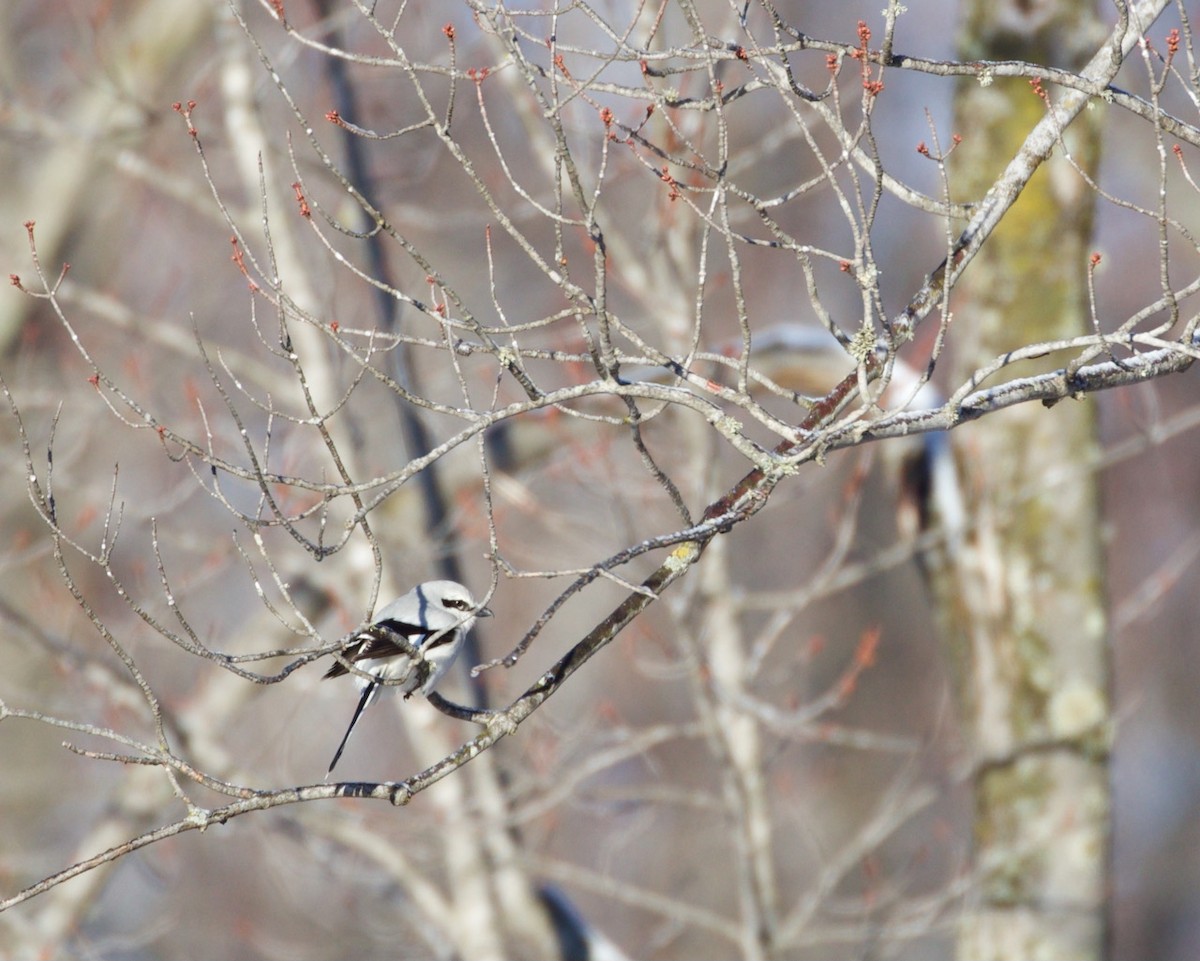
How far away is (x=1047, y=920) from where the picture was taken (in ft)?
19.9

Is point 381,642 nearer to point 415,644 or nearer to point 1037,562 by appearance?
point 415,644

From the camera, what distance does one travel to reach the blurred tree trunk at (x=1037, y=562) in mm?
6043

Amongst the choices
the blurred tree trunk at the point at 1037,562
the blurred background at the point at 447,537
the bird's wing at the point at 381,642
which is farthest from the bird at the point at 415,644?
the blurred tree trunk at the point at 1037,562

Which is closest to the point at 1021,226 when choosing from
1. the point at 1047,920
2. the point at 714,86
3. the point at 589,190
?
the point at 589,190

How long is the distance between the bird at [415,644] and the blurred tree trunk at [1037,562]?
3.44 metres

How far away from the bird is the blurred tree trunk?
11.3 ft

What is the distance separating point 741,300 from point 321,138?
24.7 feet

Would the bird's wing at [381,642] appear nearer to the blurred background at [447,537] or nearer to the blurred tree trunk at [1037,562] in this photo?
the blurred background at [447,537]

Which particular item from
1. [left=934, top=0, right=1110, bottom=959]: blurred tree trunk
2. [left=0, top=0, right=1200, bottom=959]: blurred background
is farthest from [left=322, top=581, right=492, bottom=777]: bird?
[left=934, top=0, right=1110, bottom=959]: blurred tree trunk

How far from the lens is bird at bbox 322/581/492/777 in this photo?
3094 millimetres

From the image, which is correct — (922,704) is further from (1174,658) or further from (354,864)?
(354,864)

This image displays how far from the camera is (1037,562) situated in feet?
19.9

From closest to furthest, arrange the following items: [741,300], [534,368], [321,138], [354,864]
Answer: [741,300]
[354,864]
[321,138]
[534,368]

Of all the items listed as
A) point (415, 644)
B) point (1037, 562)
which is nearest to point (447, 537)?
point (1037, 562)
